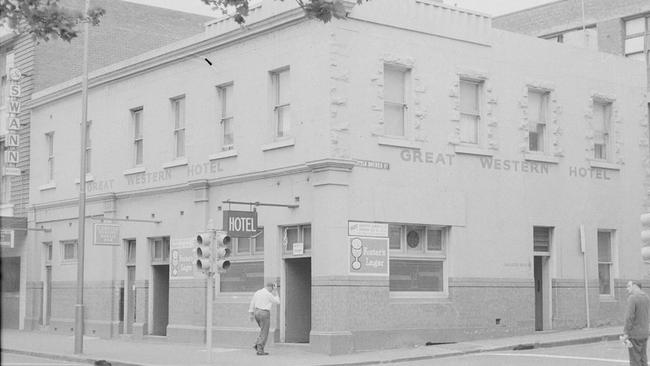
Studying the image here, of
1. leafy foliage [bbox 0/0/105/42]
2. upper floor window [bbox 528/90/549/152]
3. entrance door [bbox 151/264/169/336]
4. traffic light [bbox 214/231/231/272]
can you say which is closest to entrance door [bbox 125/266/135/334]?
entrance door [bbox 151/264/169/336]

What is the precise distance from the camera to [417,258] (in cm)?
2161

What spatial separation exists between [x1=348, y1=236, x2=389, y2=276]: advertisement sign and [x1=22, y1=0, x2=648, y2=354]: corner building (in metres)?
0.06

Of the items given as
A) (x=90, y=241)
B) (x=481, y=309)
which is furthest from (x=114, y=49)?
(x=481, y=309)

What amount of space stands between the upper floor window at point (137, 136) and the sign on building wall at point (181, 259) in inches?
134

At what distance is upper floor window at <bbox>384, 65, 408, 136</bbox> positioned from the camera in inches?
851

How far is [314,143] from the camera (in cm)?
2070

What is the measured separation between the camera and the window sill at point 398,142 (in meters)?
21.0

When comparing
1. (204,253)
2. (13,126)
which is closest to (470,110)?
(204,253)

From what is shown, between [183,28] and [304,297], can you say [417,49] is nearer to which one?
[304,297]

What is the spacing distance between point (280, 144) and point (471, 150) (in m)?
4.72

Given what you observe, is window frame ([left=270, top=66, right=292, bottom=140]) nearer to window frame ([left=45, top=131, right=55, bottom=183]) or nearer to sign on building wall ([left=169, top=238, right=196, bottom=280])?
sign on building wall ([left=169, top=238, right=196, bottom=280])

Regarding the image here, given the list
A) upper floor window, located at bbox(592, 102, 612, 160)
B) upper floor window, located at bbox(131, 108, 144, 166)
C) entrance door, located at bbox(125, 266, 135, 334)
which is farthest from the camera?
upper floor window, located at bbox(131, 108, 144, 166)

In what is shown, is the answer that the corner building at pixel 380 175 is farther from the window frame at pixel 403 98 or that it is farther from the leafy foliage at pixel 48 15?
the leafy foliage at pixel 48 15

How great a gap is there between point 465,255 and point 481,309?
1.37m
